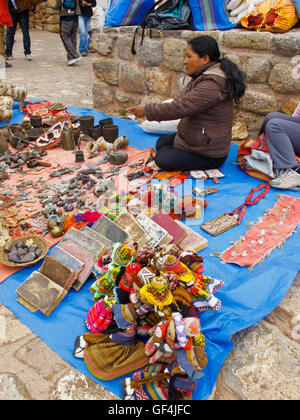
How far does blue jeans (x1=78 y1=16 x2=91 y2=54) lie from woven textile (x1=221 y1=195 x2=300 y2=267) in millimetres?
8146

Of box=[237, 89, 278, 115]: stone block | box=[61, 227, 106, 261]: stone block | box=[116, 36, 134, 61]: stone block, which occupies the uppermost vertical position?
box=[116, 36, 134, 61]: stone block

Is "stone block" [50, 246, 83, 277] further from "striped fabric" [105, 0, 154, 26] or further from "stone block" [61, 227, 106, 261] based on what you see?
"striped fabric" [105, 0, 154, 26]

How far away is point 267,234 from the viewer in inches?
111

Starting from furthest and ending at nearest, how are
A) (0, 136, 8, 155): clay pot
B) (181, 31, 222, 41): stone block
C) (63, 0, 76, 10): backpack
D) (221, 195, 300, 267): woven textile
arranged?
(63, 0, 76, 10): backpack, (181, 31, 222, 41): stone block, (0, 136, 8, 155): clay pot, (221, 195, 300, 267): woven textile

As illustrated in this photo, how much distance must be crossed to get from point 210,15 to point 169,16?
680 mm

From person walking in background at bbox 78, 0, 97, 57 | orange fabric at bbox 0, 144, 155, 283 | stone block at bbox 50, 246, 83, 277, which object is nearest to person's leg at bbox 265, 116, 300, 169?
orange fabric at bbox 0, 144, 155, 283

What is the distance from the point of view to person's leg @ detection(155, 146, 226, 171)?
3684 mm

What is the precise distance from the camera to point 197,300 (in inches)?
76.3

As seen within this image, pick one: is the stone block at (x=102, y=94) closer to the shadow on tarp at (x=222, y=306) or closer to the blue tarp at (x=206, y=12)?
the blue tarp at (x=206, y=12)

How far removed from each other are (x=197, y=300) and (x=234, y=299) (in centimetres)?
42

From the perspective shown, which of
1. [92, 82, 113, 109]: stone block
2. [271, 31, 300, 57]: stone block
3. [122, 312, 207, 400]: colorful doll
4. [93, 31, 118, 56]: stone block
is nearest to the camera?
[122, 312, 207, 400]: colorful doll

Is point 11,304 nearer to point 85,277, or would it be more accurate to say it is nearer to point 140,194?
point 85,277

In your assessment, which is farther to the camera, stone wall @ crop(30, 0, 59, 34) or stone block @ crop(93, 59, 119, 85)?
stone wall @ crop(30, 0, 59, 34)

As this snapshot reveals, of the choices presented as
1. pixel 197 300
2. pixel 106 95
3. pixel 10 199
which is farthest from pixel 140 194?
pixel 106 95
